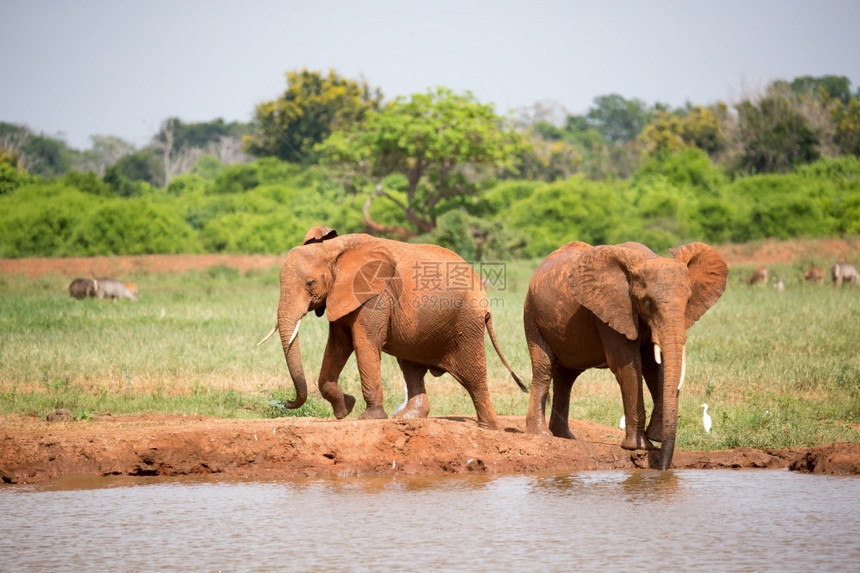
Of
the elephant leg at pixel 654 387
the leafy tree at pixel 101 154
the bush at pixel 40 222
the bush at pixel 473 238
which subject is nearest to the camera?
the elephant leg at pixel 654 387

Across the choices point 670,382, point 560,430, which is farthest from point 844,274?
point 670,382

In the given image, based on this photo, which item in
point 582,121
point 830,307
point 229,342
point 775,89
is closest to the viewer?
point 229,342

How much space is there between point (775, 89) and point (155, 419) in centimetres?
5539

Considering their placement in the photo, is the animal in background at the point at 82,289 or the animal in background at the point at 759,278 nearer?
the animal in background at the point at 82,289

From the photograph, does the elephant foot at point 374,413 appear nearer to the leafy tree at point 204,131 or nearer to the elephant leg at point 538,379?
the elephant leg at point 538,379

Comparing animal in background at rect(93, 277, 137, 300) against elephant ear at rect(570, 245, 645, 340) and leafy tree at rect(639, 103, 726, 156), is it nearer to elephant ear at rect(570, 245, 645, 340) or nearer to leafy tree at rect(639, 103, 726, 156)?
elephant ear at rect(570, 245, 645, 340)

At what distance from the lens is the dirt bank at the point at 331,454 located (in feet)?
34.3

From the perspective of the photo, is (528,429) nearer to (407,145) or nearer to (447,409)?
(447,409)

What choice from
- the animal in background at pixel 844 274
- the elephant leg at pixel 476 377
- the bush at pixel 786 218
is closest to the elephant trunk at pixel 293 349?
the elephant leg at pixel 476 377

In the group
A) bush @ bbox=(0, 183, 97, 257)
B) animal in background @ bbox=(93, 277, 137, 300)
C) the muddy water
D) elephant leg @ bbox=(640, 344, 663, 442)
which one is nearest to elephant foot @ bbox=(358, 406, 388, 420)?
the muddy water

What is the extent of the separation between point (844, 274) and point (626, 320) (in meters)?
21.1

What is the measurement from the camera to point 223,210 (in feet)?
162

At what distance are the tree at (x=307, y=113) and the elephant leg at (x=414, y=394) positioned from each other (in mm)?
49807

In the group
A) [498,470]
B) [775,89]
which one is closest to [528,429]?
[498,470]
